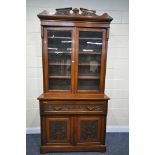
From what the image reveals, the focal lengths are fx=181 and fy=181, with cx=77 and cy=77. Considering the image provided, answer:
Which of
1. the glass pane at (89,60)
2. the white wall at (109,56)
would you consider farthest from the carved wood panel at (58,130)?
the white wall at (109,56)

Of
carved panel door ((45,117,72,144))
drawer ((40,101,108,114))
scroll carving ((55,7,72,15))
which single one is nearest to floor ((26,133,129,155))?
carved panel door ((45,117,72,144))

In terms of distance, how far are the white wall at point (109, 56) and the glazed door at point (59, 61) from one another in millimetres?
551

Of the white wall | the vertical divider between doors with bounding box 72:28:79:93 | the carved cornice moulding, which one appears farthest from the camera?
the white wall

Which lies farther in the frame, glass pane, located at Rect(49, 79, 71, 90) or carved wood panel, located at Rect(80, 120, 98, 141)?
glass pane, located at Rect(49, 79, 71, 90)

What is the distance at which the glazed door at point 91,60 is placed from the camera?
278cm

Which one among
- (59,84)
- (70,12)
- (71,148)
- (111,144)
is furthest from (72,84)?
(111,144)

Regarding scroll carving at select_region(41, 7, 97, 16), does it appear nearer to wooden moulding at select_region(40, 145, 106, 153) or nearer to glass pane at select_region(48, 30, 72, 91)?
glass pane at select_region(48, 30, 72, 91)

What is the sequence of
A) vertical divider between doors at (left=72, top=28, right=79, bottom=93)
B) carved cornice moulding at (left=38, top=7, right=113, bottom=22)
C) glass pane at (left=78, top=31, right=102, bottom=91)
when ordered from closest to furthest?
1. carved cornice moulding at (left=38, top=7, right=113, bottom=22)
2. vertical divider between doors at (left=72, top=28, right=79, bottom=93)
3. glass pane at (left=78, top=31, right=102, bottom=91)

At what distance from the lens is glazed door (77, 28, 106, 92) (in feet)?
9.13
